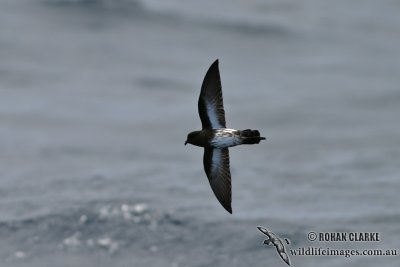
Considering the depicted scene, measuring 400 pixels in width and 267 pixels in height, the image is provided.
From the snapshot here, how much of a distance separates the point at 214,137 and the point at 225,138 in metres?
0.30

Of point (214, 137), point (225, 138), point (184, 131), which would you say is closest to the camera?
point (225, 138)

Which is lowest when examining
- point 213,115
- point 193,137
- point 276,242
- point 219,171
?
point 276,242

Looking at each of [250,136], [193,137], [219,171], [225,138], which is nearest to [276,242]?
[219,171]

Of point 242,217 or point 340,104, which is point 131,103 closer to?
point 340,104

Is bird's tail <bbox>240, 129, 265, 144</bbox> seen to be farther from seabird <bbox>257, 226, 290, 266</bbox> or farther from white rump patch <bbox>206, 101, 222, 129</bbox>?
seabird <bbox>257, 226, 290, 266</bbox>

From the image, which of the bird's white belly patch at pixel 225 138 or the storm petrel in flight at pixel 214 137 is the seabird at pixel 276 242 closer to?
the storm petrel in flight at pixel 214 137

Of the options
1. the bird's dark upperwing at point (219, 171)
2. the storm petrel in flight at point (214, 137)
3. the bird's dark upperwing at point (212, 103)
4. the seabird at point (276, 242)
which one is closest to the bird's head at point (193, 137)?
the storm petrel in flight at point (214, 137)

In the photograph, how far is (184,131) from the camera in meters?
57.7

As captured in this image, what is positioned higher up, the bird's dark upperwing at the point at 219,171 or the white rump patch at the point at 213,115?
the white rump patch at the point at 213,115

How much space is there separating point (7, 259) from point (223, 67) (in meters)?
34.9

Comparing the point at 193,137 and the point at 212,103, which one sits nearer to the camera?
the point at 193,137

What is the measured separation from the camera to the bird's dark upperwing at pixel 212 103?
60.9 feet

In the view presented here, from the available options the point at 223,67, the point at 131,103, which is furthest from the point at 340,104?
the point at 131,103

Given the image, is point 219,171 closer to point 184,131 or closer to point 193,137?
point 193,137
